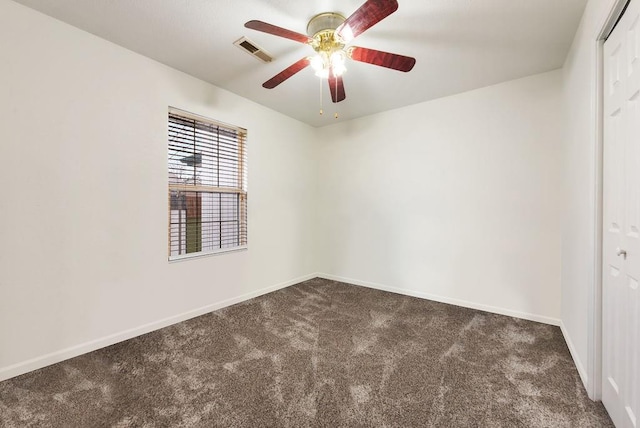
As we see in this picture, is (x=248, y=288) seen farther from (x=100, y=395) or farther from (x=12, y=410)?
(x=12, y=410)

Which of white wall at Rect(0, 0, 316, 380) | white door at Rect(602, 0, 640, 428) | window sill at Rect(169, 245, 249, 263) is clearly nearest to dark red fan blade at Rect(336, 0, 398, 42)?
white door at Rect(602, 0, 640, 428)

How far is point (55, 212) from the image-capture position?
1.97 m

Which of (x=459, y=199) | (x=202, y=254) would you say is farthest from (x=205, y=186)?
(x=459, y=199)

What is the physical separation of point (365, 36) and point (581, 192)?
6.35ft

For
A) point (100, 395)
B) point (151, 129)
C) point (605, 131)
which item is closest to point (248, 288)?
point (100, 395)

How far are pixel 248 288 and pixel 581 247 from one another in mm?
3181

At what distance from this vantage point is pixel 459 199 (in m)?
3.13

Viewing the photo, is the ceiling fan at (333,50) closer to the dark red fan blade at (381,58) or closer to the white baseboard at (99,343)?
the dark red fan blade at (381,58)

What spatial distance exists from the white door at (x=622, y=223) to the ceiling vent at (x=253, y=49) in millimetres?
2267

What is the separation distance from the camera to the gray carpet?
4.80 feet

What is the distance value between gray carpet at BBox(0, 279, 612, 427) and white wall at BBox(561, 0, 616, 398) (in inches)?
10.1

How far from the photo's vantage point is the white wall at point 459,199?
2652 mm

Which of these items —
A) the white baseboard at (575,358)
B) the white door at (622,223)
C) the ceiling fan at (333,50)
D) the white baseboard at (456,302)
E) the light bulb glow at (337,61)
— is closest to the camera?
the white door at (622,223)

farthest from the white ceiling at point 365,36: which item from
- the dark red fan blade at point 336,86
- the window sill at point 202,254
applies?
the window sill at point 202,254
